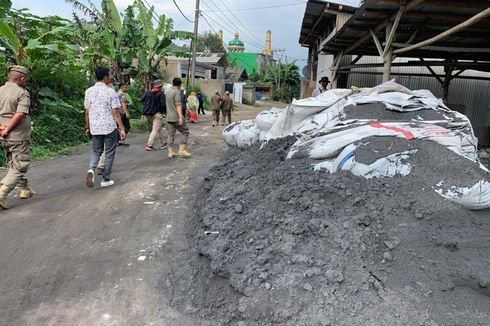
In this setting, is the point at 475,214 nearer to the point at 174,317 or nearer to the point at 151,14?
the point at 174,317

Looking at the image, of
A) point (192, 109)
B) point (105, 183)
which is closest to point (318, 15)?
point (192, 109)

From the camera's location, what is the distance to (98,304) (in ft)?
9.79

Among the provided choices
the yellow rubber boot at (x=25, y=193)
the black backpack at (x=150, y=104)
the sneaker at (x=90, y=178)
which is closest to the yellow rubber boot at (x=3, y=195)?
the yellow rubber boot at (x=25, y=193)

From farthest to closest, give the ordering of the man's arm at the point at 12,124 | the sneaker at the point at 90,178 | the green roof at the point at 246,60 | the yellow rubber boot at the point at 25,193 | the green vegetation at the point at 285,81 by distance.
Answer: the green roof at the point at 246,60, the green vegetation at the point at 285,81, the sneaker at the point at 90,178, the yellow rubber boot at the point at 25,193, the man's arm at the point at 12,124

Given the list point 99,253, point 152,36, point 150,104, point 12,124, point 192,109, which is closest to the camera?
point 99,253

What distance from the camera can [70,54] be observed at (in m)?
11.7

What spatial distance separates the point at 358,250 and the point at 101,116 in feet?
13.7

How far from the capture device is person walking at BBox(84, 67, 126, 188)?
5.61 metres

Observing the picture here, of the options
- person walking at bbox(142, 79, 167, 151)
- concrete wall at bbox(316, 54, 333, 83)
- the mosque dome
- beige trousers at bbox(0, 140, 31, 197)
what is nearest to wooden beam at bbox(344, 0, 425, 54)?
concrete wall at bbox(316, 54, 333, 83)

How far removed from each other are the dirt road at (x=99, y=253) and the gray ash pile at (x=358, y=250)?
1.22ft

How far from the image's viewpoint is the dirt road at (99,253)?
2.92m

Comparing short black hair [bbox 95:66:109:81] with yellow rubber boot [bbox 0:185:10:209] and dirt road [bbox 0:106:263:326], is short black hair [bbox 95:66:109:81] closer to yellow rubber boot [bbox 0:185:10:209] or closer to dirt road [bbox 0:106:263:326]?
dirt road [bbox 0:106:263:326]

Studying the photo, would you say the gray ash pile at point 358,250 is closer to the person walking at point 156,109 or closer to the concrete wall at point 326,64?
the person walking at point 156,109

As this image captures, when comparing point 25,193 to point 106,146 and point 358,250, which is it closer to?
point 106,146
